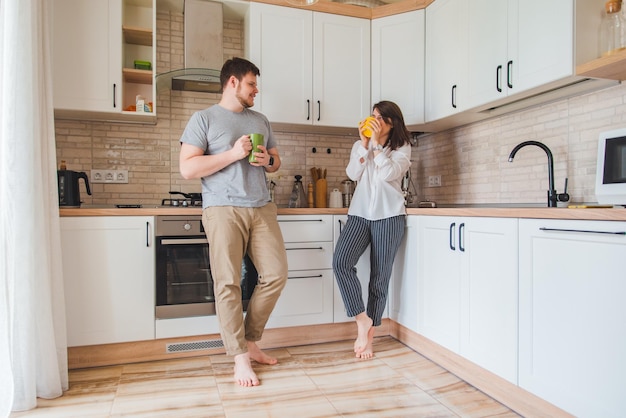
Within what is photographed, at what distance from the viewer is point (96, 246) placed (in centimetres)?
235

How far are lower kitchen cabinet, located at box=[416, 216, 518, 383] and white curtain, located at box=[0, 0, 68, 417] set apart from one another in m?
1.88

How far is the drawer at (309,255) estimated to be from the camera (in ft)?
8.93

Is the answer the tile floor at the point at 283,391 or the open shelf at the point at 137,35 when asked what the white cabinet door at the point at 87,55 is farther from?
the tile floor at the point at 283,391

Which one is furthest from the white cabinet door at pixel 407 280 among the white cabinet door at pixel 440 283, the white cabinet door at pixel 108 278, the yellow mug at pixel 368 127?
the white cabinet door at pixel 108 278

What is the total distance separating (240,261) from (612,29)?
204 centimetres

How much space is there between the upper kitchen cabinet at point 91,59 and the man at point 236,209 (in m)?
0.76

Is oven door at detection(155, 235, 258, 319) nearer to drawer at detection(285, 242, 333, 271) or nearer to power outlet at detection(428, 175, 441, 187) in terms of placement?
drawer at detection(285, 242, 333, 271)

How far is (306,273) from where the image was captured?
275cm

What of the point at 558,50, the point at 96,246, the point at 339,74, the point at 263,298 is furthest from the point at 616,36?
the point at 96,246

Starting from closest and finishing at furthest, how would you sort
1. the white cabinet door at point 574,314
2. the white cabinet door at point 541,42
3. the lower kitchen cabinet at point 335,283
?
the white cabinet door at point 574,314 < the white cabinet door at point 541,42 < the lower kitchen cabinet at point 335,283

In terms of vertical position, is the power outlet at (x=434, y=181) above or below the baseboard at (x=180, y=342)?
above

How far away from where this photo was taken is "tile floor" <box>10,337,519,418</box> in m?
1.84

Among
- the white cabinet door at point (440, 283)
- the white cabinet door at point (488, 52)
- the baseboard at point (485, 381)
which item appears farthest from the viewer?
the white cabinet door at point (488, 52)

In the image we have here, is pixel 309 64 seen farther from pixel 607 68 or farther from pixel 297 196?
pixel 607 68
